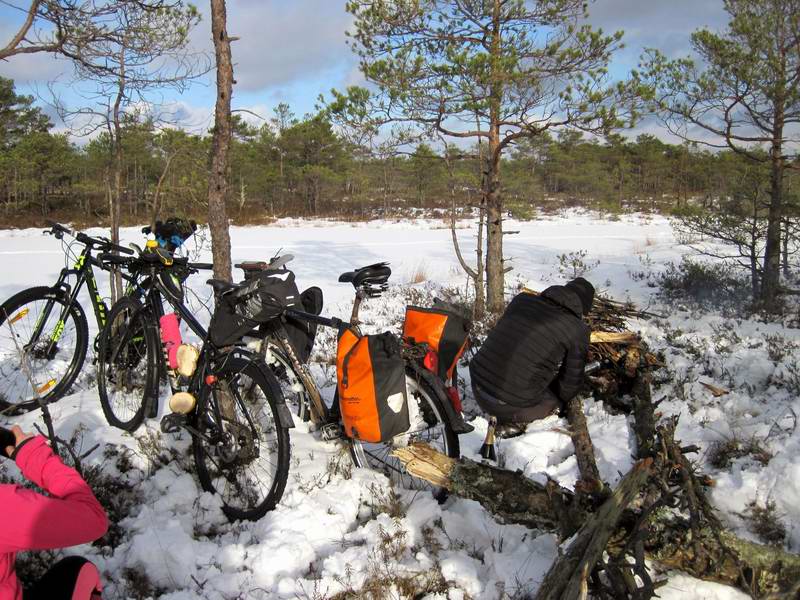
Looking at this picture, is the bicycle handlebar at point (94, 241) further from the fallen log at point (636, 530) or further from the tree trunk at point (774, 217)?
the tree trunk at point (774, 217)

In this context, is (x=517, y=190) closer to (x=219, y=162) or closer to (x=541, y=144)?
(x=541, y=144)

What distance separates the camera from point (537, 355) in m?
3.29

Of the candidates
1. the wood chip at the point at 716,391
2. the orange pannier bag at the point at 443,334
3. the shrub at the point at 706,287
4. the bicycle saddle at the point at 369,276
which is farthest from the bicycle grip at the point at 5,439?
the shrub at the point at 706,287

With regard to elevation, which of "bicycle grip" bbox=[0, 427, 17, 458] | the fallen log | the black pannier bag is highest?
the black pannier bag

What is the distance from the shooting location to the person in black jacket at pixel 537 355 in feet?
10.5

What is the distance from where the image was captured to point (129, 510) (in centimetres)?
312

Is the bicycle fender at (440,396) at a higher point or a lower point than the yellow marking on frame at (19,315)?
lower

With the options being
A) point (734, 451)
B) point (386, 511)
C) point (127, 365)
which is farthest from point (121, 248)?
point (734, 451)

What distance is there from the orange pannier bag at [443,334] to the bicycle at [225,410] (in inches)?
39.3

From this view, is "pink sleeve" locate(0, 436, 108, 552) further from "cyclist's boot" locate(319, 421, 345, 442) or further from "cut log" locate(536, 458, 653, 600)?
"cut log" locate(536, 458, 653, 600)

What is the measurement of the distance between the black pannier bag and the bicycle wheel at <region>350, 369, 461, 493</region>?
0.97 m

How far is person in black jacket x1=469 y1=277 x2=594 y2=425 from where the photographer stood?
320 cm

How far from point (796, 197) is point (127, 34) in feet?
37.5

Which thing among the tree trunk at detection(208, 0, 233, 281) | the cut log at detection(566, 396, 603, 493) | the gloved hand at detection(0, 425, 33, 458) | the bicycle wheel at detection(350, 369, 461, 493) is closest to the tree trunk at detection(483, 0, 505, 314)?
the tree trunk at detection(208, 0, 233, 281)
